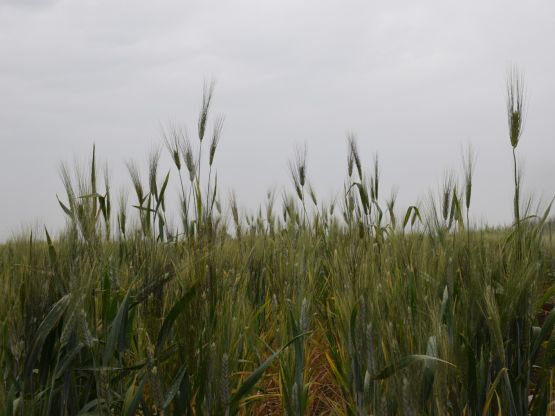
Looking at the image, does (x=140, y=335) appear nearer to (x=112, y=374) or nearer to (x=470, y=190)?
(x=112, y=374)

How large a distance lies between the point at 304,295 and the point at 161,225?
3.93 ft

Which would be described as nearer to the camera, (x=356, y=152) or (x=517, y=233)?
(x=517, y=233)

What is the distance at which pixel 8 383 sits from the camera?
1.48m

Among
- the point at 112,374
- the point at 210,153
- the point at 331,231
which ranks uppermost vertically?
the point at 210,153

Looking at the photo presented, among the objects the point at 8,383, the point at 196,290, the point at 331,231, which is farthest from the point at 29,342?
the point at 331,231

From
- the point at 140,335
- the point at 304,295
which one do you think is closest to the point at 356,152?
the point at 304,295

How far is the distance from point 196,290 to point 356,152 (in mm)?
2138

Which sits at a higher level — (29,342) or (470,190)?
(470,190)

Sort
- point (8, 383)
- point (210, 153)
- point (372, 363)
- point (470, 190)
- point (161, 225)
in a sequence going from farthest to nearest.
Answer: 1. point (161, 225)
2. point (470, 190)
3. point (210, 153)
4. point (8, 383)
5. point (372, 363)

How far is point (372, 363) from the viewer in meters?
1.33

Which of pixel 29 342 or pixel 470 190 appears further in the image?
pixel 470 190

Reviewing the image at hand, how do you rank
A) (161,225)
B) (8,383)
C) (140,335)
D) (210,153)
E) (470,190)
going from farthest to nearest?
(161,225) → (470,190) → (210,153) → (140,335) → (8,383)

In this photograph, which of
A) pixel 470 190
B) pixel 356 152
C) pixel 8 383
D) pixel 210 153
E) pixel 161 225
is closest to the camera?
pixel 8 383

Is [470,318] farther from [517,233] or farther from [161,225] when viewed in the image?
[161,225]
